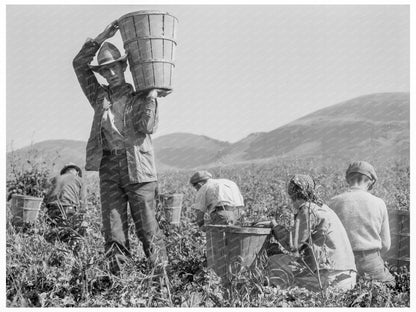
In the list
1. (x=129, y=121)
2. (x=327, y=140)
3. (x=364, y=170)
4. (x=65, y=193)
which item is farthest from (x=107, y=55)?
(x=327, y=140)

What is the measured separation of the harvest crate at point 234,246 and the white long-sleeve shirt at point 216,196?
4.58ft

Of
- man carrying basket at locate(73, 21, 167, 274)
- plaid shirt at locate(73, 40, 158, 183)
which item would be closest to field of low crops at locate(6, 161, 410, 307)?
man carrying basket at locate(73, 21, 167, 274)

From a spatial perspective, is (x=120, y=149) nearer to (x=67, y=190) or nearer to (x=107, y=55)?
(x=107, y=55)

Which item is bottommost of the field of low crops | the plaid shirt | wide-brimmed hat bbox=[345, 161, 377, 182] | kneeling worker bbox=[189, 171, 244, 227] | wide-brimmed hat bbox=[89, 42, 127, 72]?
the field of low crops

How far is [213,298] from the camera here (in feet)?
9.16

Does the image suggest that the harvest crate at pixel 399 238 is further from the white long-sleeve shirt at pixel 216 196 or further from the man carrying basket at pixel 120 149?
the man carrying basket at pixel 120 149

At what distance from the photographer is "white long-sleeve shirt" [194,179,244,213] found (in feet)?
15.4

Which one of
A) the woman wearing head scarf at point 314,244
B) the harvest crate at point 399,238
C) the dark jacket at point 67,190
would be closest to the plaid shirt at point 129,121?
the woman wearing head scarf at point 314,244

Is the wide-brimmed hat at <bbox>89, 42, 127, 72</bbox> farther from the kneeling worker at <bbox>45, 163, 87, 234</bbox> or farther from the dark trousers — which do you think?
the kneeling worker at <bbox>45, 163, 87, 234</bbox>

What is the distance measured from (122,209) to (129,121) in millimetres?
640

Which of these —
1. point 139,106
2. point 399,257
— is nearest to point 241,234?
point 139,106

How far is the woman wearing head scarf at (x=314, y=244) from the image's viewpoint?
3.10 metres

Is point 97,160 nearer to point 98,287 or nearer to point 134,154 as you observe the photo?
point 134,154

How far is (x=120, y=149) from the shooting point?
347cm
